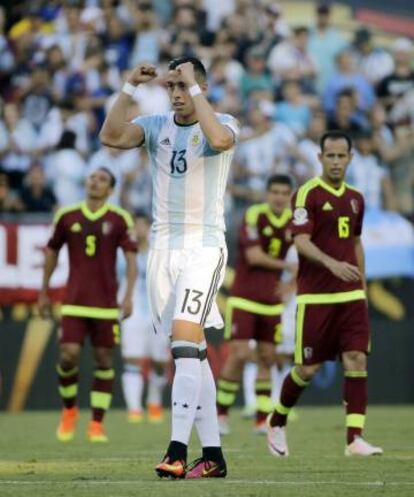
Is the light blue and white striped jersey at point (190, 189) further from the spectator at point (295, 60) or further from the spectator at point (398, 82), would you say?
the spectator at point (398, 82)

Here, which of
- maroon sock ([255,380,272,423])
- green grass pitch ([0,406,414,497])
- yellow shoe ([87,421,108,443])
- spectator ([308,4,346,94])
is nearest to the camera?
green grass pitch ([0,406,414,497])

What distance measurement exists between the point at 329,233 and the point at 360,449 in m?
1.65

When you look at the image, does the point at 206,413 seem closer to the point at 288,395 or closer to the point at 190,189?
the point at 190,189

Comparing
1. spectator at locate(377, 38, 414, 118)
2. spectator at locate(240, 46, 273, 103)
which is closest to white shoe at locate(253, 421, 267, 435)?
spectator at locate(240, 46, 273, 103)

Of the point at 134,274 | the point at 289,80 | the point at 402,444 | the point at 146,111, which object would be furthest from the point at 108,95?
the point at 402,444

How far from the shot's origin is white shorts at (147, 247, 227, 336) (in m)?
9.30

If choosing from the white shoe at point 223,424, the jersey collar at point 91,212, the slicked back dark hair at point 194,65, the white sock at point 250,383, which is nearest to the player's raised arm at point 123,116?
the slicked back dark hair at point 194,65

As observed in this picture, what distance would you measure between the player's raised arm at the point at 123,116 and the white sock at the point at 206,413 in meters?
1.34

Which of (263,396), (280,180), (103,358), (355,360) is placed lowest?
(263,396)

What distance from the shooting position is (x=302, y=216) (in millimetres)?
11680

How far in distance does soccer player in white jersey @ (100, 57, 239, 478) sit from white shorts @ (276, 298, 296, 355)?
889cm

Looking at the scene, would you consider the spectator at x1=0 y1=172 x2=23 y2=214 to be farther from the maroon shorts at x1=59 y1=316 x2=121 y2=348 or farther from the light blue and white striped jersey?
the light blue and white striped jersey

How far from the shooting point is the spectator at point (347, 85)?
22453mm

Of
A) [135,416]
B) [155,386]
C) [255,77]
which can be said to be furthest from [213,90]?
[135,416]
